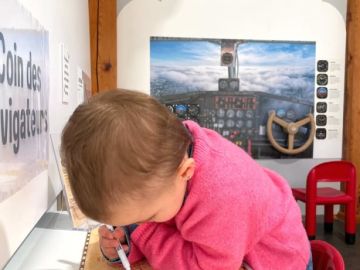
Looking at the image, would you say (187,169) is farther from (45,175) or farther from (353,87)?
(353,87)

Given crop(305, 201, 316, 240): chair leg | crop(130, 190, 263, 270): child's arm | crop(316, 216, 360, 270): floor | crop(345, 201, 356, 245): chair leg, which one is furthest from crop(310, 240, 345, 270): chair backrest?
crop(345, 201, 356, 245): chair leg

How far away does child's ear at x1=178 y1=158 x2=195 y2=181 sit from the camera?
0.48 m

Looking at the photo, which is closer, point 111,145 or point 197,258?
point 111,145

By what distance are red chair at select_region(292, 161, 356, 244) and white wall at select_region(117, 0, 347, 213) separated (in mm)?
285

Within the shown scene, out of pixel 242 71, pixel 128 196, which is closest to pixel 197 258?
pixel 128 196

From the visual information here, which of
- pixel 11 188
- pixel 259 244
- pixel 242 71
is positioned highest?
pixel 242 71

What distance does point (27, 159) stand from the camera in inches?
24.6

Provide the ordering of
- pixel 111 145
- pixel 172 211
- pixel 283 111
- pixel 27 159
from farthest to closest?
pixel 283 111 → pixel 27 159 → pixel 172 211 → pixel 111 145

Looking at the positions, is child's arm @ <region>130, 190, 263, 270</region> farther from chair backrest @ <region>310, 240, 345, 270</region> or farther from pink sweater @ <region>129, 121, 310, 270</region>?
chair backrest @ <region>310, 240, 345, 270</region>

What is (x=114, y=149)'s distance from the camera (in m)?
0.40

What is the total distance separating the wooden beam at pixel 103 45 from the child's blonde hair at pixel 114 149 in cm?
192

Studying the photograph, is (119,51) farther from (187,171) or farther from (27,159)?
(187,171)

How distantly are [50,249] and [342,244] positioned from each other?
205 cm

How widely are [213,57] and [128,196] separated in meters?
2.23
